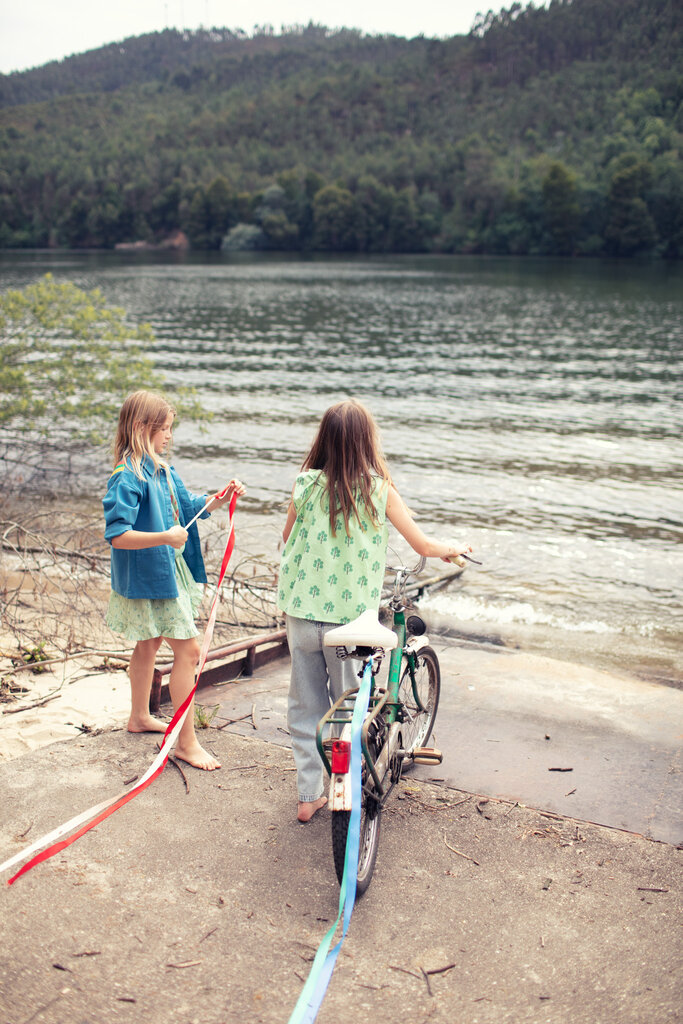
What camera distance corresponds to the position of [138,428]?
4367mm

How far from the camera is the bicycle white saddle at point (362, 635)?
3492 millimetres

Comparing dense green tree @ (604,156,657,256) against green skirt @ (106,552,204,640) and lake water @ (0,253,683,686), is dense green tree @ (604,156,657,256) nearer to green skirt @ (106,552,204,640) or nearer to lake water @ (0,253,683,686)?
lake water @ (0,253,683,686)

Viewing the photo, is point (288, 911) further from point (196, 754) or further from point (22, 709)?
point (22, 709)

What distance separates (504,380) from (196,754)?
1046 inches

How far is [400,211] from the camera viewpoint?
422ft

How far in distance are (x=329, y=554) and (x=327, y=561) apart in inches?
1.3

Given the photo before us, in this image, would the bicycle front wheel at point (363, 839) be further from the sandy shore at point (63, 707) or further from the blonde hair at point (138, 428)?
the sandy shore at point (63, 707)

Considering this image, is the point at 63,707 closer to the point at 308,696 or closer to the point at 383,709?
the point at 308,696

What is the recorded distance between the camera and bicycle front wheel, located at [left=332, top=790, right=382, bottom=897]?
3.43 m

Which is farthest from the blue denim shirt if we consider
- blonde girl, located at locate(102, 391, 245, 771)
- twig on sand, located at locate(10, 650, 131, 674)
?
twig on sand, located at locate(10, 650, 131, 674)

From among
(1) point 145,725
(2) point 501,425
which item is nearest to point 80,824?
(1) point 145,725

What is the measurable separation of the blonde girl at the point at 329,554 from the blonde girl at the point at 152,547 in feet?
2.09

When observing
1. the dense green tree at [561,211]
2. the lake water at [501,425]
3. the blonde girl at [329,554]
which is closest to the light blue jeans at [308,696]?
the blonde girl at [329,554]

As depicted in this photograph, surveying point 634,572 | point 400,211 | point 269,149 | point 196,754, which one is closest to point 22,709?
point 196,754
